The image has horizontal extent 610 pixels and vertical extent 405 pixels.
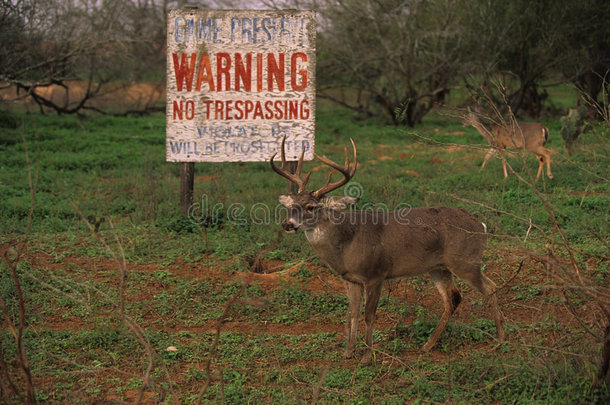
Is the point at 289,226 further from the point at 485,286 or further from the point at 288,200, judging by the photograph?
the point at 485,286

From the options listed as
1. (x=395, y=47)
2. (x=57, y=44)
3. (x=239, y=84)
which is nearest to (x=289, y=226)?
(x=239, y=84)

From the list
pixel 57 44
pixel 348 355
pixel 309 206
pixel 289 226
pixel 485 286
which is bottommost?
pixel 348 355

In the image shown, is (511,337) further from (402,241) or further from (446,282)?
(402,241)

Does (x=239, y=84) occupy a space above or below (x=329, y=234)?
above

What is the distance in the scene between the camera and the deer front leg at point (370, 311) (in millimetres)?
5637

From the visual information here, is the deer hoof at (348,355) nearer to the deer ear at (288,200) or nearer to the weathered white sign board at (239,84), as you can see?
the deer ear at (288,200)

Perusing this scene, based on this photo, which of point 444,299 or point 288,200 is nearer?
point 288,200

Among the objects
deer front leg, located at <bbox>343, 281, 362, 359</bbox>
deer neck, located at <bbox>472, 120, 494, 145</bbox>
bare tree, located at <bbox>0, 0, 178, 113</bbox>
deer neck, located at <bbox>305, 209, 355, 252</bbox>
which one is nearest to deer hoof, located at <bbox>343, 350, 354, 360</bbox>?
deer front leg, located at <bbox>343, 281, 362, 359</bbox>

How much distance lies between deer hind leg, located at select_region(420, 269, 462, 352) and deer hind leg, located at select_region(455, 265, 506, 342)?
0.24m

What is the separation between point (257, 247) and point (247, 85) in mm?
2372

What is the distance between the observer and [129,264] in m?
7.92

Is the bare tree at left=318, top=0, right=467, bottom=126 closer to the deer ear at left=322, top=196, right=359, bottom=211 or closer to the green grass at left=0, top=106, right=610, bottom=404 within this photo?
the green grass at left=0, top=106, right=610, bottom=404

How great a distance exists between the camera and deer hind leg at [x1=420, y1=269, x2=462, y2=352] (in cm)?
598

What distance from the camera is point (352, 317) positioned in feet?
19.1
